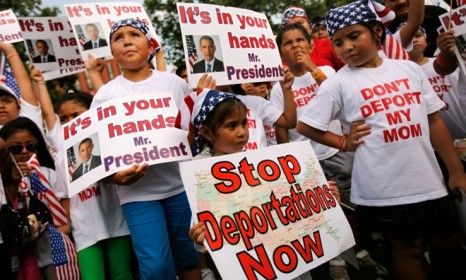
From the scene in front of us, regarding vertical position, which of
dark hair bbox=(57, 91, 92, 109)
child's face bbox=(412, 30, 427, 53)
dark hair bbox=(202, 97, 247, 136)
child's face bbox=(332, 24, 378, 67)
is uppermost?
dark hair bbox=(57, 91, 92, 109)

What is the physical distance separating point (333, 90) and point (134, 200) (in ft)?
4.65

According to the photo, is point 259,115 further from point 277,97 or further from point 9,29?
point 9,29

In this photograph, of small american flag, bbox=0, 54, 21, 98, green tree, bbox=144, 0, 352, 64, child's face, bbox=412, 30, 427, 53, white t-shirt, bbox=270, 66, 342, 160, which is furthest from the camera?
green tree, bbox=144, 0, 352, 64

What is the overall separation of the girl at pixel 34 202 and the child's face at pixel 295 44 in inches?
84.7

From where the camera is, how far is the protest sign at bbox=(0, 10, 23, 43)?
447cm

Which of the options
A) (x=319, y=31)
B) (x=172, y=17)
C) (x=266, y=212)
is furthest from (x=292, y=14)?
(x=172, y=17)

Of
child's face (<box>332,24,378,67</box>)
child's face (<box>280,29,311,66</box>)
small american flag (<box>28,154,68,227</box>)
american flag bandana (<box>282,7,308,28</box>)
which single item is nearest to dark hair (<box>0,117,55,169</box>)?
small american flag (<box>28,154,68,227</box>)

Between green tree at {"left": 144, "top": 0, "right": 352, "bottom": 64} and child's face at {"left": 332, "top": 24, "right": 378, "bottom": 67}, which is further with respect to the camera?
green tree at {"left": 144, "top": 0, "right": 352, "bottom": 64}

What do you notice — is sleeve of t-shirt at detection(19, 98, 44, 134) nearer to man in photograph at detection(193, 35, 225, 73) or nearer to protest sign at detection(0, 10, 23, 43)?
protest sign at detection(0, 10, 23, 43)

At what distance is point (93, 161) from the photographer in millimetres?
2627

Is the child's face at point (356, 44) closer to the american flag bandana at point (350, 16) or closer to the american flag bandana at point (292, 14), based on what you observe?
the american flag bandana at point (350, 16)

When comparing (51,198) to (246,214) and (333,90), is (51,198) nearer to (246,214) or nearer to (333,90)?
(246,214)

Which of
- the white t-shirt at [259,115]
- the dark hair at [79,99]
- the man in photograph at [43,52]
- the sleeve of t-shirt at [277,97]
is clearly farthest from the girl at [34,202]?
the sleeve of t-shirt at [277,97]

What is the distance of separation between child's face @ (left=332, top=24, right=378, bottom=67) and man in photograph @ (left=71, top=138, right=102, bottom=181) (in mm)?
1605
